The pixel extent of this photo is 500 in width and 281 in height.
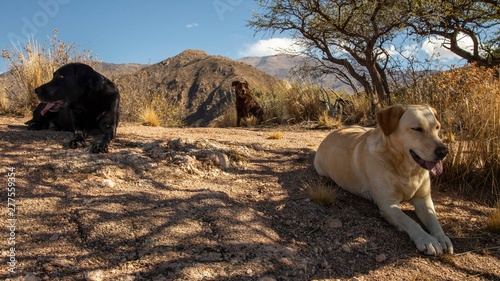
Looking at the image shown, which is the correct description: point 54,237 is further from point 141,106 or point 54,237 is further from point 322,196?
point 141,106

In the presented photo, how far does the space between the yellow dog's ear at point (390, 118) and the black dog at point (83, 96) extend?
2.73 meters

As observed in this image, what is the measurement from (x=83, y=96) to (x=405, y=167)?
341cm

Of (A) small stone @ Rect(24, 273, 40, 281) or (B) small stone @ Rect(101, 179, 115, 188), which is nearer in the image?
(A) small stone @ Rect(24, 273, 40, 281)

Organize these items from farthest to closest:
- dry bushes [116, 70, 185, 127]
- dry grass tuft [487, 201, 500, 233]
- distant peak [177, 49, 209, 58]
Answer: distant peak [177, 49, 209, 58] → dry bushes [116, 70, 185, 127] → dry grass tuft [487, 201, 500, 233]

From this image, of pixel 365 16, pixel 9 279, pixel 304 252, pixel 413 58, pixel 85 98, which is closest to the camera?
Answer: pixel 9 279

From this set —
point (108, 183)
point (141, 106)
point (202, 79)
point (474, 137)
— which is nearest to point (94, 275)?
point (108, 183)

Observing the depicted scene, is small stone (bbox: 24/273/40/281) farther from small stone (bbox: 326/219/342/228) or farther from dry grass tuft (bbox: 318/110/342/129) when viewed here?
dry grass tuft (bbox: 318/110/342/129)

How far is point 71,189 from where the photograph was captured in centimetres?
301

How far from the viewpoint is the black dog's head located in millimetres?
4324

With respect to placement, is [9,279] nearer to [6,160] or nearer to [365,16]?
[6,160]

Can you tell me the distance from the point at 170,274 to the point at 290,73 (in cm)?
1168

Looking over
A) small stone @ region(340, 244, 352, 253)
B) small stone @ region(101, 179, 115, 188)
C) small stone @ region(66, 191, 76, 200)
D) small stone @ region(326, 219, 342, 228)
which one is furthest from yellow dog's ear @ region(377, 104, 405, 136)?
small stone @ region(66, 191, 76, 200)

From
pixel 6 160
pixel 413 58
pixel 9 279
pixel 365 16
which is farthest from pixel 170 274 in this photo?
pixel 365 16

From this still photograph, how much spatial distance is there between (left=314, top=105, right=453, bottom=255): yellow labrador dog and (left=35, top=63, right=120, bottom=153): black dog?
2648mm
